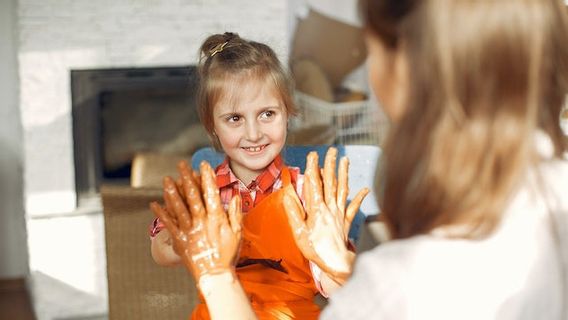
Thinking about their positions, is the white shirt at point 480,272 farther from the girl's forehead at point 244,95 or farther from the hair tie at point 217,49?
the hair tie at point 217,49

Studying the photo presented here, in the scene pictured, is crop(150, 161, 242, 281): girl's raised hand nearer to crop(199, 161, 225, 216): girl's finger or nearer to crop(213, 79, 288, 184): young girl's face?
crop(199, 161, 225, 216): girl's finger

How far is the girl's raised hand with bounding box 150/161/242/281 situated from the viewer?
114 cm

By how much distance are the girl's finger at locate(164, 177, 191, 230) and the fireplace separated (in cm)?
237

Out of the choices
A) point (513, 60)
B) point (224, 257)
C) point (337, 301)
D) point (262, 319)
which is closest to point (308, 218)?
point (224, 257)

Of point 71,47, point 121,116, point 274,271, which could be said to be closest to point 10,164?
point 121,116

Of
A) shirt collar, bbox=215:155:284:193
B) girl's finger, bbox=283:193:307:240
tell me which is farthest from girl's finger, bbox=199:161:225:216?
shirt collar, bbox=215:155:284:193

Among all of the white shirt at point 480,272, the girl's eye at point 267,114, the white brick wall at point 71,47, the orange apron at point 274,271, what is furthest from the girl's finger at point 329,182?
the white brick wall at point 71,47

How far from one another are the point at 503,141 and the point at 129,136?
3.25 meters

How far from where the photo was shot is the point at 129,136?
3805 mm

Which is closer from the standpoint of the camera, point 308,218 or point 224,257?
point 224,257

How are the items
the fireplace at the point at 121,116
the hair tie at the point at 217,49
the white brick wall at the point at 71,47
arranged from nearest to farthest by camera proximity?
1. the hair tie at the point at 217,49
2. the white brick wall at the point at 71,47
3. the fireplace at the point at 121,116

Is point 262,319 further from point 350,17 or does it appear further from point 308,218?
point 350,17

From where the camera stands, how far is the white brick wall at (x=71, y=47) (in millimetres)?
3445

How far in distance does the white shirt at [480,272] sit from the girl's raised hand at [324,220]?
464mm
